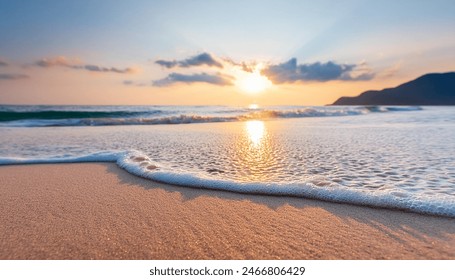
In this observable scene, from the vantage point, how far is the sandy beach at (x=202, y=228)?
5.64 feet

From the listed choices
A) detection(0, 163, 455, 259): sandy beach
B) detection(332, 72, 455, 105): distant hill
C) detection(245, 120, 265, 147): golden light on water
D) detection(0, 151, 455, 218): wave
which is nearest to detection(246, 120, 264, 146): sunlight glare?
detection(245, 120, 265, 147): golden light on water

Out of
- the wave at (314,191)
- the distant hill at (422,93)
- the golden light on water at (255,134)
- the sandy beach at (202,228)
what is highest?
the distant hill at (422,93)

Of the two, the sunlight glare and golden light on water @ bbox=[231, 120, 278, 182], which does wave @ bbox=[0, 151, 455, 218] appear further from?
the sunlight glare

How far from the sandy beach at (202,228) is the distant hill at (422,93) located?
88.6m

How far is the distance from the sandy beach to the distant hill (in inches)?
3489

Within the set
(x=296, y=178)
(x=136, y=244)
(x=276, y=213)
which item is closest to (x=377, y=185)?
(x=296, y=178)

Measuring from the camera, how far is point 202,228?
2053 millimetres

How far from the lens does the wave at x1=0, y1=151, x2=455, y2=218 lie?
2303 mm

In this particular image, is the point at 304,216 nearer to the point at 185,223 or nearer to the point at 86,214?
the point at 185,223

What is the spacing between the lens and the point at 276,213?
91.1 inches

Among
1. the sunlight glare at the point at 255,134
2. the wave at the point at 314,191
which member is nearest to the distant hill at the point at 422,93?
the sunlight glare at the point at 255,134

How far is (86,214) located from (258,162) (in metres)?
2.58

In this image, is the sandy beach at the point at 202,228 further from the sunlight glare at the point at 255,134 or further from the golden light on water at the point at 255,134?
the sunlight glare at the point at 255,134

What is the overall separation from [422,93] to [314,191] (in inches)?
3777
